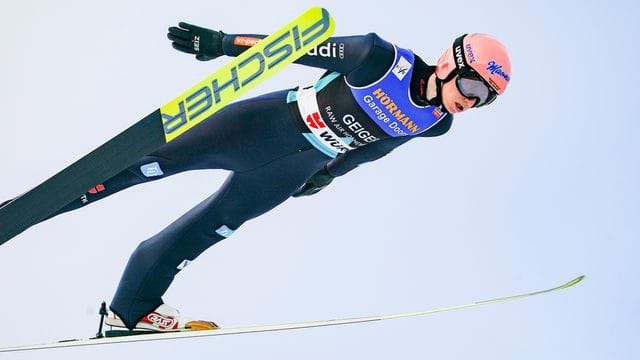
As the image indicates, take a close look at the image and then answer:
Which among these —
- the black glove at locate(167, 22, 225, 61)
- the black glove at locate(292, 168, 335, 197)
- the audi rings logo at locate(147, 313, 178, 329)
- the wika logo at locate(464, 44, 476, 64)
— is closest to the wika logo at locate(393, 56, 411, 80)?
the wika logo at locate(464, 44, 476, 64)

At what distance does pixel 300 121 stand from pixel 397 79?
409mm

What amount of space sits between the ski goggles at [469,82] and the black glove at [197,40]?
814mm

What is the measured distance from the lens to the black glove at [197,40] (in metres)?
3.18

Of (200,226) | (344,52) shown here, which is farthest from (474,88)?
(200,226)

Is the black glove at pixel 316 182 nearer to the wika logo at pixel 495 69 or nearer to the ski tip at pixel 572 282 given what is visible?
the wika logo at pixel 495 69

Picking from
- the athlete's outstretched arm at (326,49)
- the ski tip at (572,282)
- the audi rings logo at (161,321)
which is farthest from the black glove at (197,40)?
the ski tip at (572,282)

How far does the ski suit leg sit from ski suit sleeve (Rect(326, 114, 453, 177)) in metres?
0.23

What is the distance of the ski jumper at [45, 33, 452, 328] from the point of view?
3295mm

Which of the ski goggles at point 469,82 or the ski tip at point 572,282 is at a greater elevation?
the ski goggles at point 469,82

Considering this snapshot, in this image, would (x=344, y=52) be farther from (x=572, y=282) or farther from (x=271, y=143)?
(x=572, y=282)

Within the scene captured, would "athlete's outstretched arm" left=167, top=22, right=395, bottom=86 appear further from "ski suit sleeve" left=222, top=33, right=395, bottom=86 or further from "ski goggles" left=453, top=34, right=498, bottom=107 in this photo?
"ski goggles" left=453, top=34, right=498, bottom=107

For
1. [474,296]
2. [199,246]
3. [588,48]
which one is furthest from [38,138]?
[588,48]

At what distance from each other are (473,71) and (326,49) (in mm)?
510

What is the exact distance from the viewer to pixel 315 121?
11.2 feet
